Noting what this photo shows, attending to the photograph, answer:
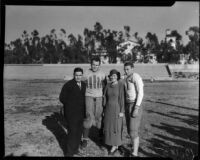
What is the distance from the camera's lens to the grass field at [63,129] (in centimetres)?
486

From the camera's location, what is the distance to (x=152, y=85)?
16078mm

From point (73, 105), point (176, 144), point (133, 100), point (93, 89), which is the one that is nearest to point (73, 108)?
point (73, 105)

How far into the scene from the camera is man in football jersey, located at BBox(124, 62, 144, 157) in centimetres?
436

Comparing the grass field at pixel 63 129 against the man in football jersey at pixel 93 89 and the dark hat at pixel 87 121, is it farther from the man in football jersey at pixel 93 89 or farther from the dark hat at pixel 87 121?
the man in football jersey at pixel 93 89

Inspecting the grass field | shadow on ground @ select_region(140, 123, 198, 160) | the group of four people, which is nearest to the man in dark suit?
the group of four people

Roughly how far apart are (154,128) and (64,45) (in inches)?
403

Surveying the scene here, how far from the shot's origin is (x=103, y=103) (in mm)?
4840

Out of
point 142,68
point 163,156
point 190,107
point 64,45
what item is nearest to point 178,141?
point 163,156

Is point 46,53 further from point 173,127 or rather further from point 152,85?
point 173,127

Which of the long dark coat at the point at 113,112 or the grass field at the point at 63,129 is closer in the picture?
the long dark coat at the point at 113,112

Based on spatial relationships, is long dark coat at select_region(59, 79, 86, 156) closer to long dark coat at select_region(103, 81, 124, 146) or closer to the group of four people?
the group of four people

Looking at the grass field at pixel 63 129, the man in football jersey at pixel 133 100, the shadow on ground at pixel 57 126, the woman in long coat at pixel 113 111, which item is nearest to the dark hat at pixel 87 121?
the woman in long coat at pixel 113 111

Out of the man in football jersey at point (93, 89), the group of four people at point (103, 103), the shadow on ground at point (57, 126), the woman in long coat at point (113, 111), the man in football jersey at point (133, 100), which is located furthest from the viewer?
the shadow on ground at point (57, 126)

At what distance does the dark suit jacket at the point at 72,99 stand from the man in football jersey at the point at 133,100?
84 cm
